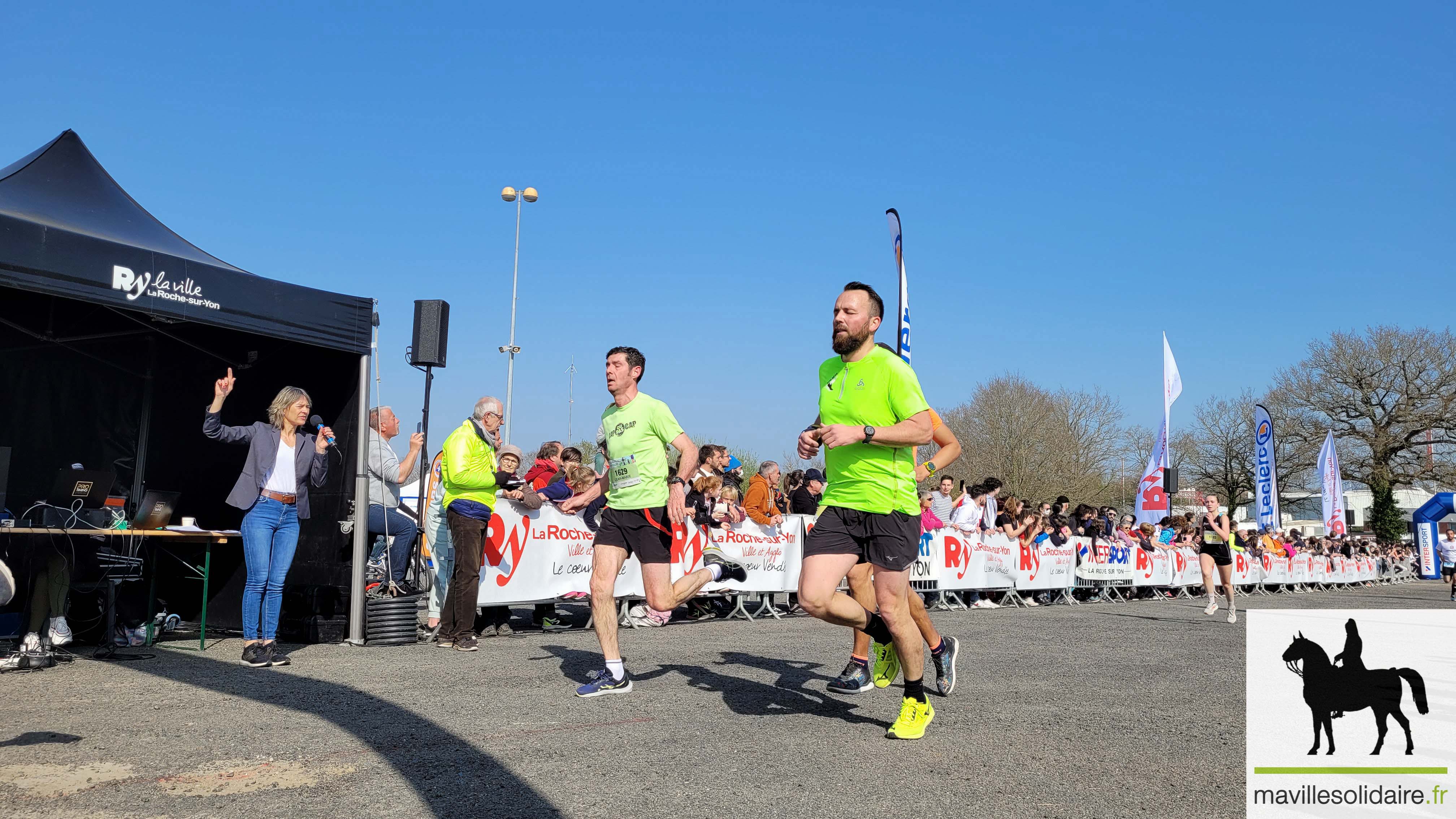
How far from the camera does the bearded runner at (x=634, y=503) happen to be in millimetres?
6035

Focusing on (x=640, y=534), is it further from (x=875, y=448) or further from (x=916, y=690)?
(x=916, y=690)

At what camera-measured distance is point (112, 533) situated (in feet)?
24.9

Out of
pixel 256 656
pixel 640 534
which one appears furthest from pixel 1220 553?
pixel 256 656

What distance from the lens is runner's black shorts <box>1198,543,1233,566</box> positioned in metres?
14.0

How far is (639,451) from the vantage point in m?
6.28

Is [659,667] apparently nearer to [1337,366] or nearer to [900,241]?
[900,241]

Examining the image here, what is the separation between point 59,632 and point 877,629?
640 cm

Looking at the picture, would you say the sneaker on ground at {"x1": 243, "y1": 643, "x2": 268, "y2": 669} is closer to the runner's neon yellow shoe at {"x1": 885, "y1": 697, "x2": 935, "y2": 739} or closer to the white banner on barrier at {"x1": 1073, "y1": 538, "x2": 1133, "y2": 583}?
the runner's neon yellow shoe at {"x1": 885, "y1": 697, "x2": 935, "y2": 739}

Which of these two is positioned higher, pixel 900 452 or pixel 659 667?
pixel 900 452

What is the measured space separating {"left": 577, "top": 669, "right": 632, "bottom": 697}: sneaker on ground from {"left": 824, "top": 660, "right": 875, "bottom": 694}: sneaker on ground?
1.31 metres

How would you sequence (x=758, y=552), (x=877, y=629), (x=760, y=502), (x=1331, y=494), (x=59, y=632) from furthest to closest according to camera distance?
(x=1331, y=494)
(x=760, y=502)
(x=758, y=552)
(x=59, y=632)
(x=877, y=629)

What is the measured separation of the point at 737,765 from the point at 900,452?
6.05ft

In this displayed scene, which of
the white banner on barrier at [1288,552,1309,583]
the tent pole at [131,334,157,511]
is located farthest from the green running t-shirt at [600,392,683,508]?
the white banner on barrier at [1288,552,1309,583]

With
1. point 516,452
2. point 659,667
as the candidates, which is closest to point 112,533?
point 516,452
